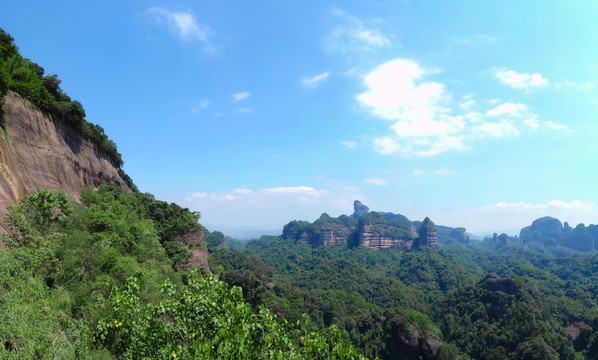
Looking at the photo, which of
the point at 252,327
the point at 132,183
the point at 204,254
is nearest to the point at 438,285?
the point at 204,254

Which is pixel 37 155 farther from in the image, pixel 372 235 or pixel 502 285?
pixel 372 235

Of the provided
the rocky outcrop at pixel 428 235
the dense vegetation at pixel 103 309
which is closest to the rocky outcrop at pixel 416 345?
the dense vegetation at pixel 103 309

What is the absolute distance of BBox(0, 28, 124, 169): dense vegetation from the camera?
67.3ft

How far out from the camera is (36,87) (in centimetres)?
2383

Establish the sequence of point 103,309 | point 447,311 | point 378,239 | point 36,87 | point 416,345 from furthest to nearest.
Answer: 1. point 378,239
2. point 447,311
3. point 416,345
4. point 36,87
5. point 103,309

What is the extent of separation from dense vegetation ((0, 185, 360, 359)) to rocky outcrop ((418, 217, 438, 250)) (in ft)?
576

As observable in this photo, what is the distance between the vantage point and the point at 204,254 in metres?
45.6

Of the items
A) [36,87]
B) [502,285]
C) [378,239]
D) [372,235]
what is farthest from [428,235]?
[36,87]

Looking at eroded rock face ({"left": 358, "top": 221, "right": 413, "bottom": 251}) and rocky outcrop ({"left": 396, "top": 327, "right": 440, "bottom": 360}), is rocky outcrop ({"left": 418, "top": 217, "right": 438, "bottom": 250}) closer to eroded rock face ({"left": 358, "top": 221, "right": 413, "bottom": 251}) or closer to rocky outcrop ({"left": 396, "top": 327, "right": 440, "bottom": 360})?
eroded rock face ({"left": 358, "top": 221, "right": 413, "bottom": 251})

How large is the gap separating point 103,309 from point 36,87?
24081mm

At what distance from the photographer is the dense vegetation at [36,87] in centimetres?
2050

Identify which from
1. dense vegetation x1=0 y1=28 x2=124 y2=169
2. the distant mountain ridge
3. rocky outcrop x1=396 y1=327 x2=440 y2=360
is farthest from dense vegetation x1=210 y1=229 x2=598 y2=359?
the distant mountain ridge

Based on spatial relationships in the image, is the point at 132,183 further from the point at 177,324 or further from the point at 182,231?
the point at 177,324

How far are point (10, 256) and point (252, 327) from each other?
11.5m
